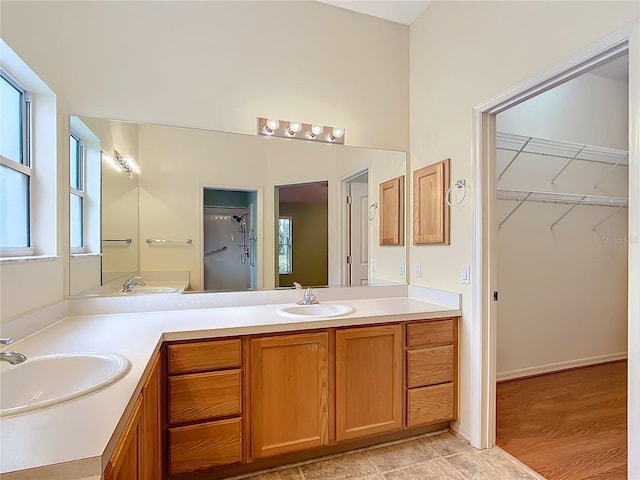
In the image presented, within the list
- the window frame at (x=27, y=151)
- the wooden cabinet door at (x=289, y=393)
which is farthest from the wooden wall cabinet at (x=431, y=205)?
the window frame at (x=27, y=151)

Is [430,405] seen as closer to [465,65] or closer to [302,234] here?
[302,234]

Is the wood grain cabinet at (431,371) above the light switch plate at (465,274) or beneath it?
beneath

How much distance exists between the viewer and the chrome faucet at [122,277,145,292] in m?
2.05

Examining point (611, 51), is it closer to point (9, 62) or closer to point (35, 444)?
point (35, 444)

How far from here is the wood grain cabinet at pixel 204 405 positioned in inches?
62.1

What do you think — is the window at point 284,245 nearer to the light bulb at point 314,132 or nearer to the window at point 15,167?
the light bulb at point 314,132

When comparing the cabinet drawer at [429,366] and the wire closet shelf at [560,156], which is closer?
the cabinet drawer at [429,366]

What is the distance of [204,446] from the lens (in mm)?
1631

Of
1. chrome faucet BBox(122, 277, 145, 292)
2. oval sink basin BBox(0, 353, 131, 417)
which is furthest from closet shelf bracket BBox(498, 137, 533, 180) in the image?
oval sink basin BBox(0, 353, 131, 417)

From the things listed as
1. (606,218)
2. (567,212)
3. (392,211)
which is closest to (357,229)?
(392,211)

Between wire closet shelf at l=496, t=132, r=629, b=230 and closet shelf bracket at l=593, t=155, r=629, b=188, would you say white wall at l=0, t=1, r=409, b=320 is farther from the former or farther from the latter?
closet shelf bracket at l=593, t=155, r=629, b=188

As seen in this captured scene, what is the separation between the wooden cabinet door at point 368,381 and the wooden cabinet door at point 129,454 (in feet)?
3.47

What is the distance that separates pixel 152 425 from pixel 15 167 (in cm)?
128

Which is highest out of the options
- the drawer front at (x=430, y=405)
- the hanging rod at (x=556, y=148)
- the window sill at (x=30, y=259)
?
the hanging rod at (x=556, y=148)
